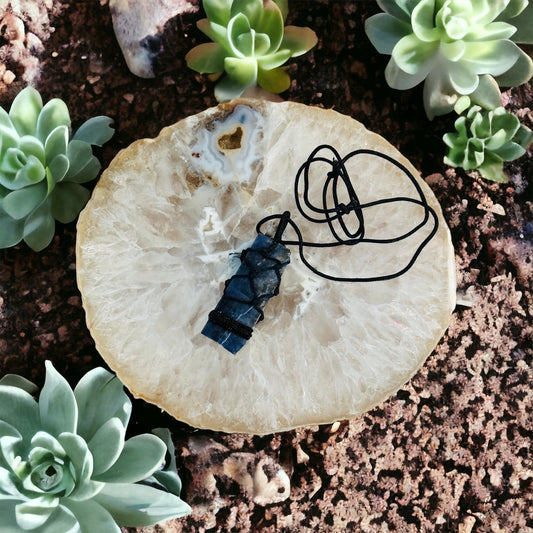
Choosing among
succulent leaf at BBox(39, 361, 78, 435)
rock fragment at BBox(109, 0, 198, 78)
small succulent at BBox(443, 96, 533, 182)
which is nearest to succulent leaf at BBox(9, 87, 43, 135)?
rock fragment at BBox(109, 0, 198, 78)

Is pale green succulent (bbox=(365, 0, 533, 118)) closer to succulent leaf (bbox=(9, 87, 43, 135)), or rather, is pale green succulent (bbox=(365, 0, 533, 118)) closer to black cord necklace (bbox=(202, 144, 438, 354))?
black cord necklace (bbox=(202, 144, 438, 354))

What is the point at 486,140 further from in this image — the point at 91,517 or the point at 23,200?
the point at 91,517

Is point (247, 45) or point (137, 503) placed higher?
point (247, 45)

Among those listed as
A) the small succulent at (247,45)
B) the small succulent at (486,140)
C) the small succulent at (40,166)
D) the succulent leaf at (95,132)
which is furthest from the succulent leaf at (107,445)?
the small succulent at (486,140)

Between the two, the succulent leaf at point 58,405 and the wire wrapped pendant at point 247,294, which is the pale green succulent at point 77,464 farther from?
the wire wrapped pendant at point 247,294

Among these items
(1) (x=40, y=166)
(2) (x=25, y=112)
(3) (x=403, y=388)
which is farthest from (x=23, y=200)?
(3) (x=403, y=388)
